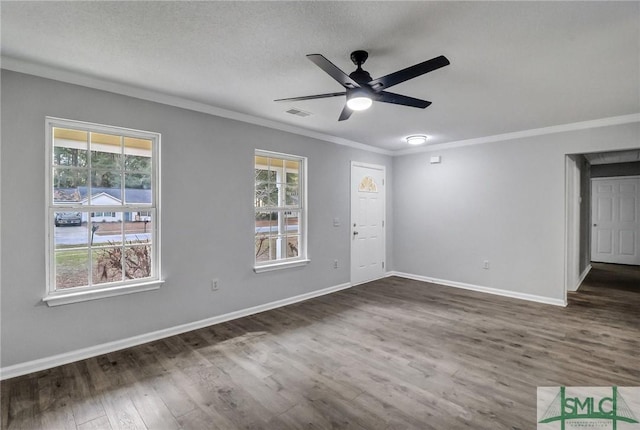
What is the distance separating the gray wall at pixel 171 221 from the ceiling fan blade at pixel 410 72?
2.18 m

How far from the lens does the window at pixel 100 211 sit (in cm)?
272

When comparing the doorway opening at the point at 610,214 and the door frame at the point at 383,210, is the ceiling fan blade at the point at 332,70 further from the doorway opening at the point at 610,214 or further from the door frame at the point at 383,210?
the doorway opening at the point at 610,214

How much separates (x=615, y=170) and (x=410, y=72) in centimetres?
819

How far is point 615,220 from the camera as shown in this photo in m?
7.14

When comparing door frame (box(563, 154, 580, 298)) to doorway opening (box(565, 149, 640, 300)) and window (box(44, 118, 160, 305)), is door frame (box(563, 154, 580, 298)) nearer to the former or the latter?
doorway opening (box(565, 149, 640, 300))

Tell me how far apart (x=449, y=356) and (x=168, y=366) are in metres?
2.52

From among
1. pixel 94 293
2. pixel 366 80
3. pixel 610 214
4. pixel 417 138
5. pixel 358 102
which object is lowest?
pixel 94 293

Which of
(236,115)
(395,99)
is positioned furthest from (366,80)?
(236,115)

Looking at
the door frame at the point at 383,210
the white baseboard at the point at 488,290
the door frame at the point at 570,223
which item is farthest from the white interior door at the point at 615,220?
the door frame at the point at 383,210

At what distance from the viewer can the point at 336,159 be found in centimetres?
509

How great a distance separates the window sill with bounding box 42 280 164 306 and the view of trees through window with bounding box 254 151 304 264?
1357mm

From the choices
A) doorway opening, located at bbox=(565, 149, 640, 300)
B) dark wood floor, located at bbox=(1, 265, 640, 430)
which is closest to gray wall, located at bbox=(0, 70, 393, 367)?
dark wood floor, located at bbox=(1, 265, 640, 430)

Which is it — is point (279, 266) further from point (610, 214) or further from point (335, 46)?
point (610, 214)

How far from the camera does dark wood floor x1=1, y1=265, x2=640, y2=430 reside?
200 centimetres
